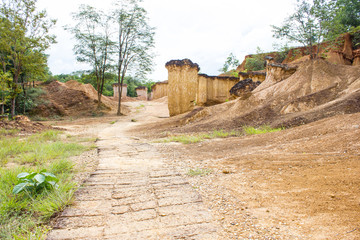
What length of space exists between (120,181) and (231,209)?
138 cm

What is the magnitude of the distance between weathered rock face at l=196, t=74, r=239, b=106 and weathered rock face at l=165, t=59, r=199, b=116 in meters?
2.12

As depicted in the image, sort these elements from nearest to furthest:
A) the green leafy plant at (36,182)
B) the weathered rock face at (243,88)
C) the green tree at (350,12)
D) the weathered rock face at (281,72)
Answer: the green leafy plant at (36,182)
the weathered rock face at (281,72)
the weathered rock face at (243,88)
the green tree at (350,12)

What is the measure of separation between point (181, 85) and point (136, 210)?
11.0 metres

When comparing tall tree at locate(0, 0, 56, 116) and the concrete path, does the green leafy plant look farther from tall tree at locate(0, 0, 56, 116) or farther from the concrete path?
tall tree at locate(0, 0, 56, 116)

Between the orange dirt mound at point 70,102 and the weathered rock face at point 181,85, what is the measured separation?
8.50 meters

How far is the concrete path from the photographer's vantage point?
156cm

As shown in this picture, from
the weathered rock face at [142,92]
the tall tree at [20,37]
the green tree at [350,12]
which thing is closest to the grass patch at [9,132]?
the tall tree at [20,37]

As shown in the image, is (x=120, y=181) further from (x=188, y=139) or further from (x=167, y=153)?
(x=188, y=139)

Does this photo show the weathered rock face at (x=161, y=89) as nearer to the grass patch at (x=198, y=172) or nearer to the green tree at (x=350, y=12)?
the green tree at (x=350, y=12)

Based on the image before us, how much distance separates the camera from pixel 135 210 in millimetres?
1894

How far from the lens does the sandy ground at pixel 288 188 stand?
153cm

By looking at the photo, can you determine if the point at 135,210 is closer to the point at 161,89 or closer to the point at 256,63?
the point at 256,63

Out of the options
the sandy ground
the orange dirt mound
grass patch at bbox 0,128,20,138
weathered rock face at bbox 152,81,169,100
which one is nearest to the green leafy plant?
the sandy ground

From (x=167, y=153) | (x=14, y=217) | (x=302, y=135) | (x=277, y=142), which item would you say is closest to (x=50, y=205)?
(x=14, y=217)
